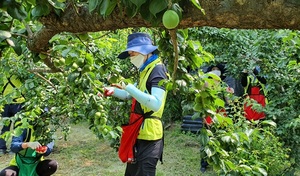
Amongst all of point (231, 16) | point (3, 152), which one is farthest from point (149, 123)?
point (3, 152)

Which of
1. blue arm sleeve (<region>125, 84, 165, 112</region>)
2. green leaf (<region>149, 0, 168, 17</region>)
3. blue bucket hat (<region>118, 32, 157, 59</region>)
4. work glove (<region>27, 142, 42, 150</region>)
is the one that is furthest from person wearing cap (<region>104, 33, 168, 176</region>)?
green leaf (<region>149, 0, 168, 17</region>)

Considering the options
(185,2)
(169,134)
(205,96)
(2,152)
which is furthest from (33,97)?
(169,134)

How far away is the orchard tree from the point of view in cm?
103

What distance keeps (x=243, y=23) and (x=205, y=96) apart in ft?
2.73

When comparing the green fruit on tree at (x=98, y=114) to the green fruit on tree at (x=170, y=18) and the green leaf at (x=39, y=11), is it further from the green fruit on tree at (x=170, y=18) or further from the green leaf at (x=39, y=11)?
the green fruit on tree at (x=170, y=18)

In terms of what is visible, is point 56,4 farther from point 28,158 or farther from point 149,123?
point 28,158

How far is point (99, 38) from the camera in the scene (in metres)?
2.31

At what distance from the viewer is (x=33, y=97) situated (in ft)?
11.1

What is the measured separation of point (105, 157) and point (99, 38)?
3.75 meters

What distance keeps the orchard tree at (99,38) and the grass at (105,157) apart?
1564 millimetres

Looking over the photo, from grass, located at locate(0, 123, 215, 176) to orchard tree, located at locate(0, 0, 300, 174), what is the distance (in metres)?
1.56

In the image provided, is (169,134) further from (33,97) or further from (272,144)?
(33,97)

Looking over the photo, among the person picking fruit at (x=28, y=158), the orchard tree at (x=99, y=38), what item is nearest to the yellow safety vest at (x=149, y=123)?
the orchard tree at (x=99, y=38)

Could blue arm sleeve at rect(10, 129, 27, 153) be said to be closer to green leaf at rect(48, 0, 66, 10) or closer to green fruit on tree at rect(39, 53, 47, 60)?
green fruit on tree at rect(39, 53, 47, 60)
